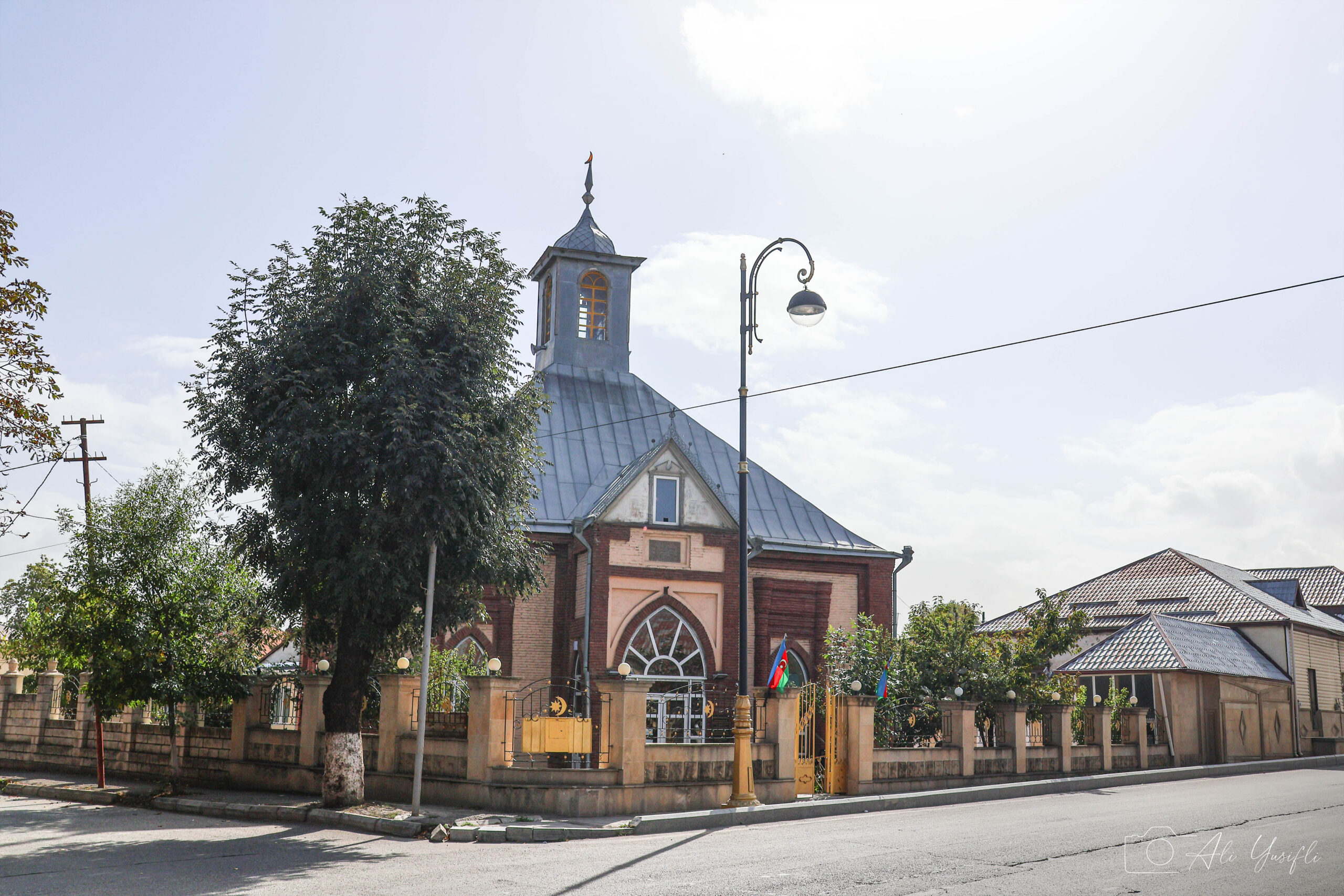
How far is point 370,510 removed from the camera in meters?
15.5

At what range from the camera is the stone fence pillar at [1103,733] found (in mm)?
24141

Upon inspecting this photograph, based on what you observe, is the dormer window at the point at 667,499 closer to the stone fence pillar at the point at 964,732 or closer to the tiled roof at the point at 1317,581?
the stone fence pillar at the point at 964,732

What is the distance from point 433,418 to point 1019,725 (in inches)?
509

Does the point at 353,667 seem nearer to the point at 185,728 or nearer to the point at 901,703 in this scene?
the point at 185,728

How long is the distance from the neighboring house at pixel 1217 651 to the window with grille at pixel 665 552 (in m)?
8.17

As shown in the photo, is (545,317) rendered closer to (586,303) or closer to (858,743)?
(586,303)

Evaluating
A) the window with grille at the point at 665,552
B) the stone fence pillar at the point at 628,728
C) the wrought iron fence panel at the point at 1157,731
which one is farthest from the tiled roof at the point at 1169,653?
the stone fence pillar at the point at 628,728

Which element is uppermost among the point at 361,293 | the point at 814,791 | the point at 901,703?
the point at 361,293

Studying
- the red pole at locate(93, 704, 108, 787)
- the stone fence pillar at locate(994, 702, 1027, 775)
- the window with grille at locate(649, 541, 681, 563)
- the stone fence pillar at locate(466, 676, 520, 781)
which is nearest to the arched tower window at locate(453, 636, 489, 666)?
the window with grille at locate(649, 541, 681, 563)

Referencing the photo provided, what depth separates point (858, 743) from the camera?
1828 centimetres

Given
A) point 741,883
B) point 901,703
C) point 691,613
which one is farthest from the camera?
point 691,613

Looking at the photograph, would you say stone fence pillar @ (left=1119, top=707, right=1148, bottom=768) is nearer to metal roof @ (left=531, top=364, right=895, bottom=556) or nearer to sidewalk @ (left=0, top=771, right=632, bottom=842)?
metal roof @ (left=531, top=364, right=895, bottom=556)

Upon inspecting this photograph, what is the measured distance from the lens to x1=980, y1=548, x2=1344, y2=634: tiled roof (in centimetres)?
3959

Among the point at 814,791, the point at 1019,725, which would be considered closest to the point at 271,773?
the point at 814,791
